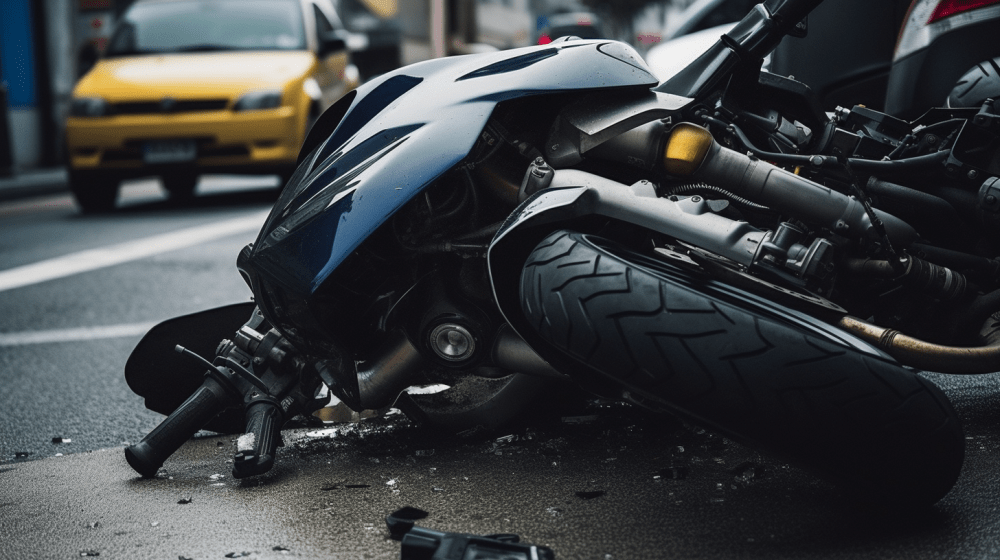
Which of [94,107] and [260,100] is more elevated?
[260,100]

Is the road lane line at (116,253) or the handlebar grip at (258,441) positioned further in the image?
the road lane line at (116,253)

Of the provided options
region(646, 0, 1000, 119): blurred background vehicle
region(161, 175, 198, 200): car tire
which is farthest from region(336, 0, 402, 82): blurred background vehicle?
region(646, 0, 1000, 119): blurred background vehicle

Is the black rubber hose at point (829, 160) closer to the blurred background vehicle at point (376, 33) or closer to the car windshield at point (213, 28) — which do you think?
the car windshield at point (213, 28)

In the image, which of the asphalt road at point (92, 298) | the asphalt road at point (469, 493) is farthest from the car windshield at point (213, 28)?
the asphalt road at point (469, 493)

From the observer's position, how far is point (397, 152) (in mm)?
2270

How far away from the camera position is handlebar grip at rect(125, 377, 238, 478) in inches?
105

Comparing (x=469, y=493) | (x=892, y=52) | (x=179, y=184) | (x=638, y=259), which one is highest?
(x=892, y=52)

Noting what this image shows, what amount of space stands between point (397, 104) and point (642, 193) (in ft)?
2.10

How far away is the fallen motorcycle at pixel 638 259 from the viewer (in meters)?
1.92

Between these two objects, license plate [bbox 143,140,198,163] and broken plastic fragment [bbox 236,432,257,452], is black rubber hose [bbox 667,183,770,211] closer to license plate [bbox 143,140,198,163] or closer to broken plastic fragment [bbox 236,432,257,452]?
broken plastic fragment [bbox 236,432,257,452]

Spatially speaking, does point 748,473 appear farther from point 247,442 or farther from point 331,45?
point 331,45

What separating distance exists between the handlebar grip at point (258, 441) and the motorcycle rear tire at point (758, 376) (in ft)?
2.90

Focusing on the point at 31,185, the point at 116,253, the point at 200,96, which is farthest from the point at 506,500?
the point at 31,185

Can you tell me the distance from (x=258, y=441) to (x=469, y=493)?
52 cm
